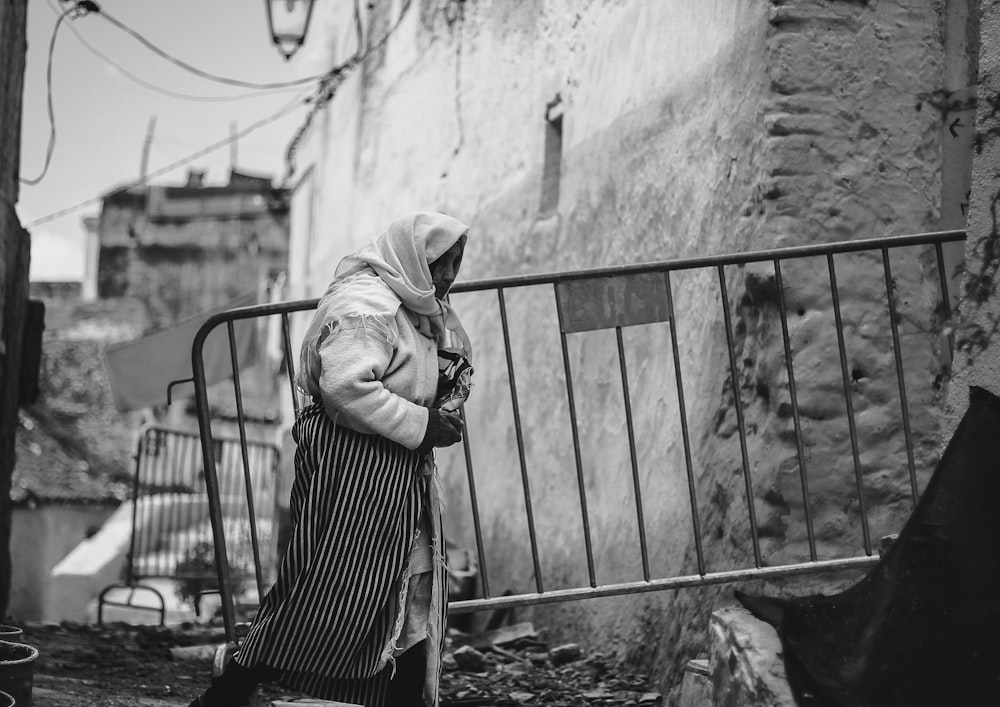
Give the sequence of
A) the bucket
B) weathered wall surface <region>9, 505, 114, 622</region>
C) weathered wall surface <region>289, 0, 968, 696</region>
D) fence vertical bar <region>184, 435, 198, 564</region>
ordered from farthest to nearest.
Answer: weathered wall surface <region>9, 505, 114, 622</region> → fence vertical bar <region>184, 435, 198, 564</region> → weathered wall surface <region>289, 0, 968, 696</region> → the bucket

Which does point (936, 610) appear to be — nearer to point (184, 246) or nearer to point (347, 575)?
point (347, 575)

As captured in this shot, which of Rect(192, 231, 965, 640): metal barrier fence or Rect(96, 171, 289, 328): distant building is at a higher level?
Rect(96, 171, 289, 328): distant building

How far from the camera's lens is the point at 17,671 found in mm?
3590

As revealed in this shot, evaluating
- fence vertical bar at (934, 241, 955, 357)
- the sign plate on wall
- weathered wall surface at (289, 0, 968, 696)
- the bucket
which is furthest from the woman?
fence vertical bar at (934, 241, 955, 357)

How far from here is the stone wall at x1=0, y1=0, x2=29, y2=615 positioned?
6492 millimetres

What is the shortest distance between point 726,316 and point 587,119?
2.82 metres

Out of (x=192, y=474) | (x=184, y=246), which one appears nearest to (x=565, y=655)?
(x=192, y=474)

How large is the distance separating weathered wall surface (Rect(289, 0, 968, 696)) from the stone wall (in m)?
2.86

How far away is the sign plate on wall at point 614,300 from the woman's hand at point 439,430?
0.92 m

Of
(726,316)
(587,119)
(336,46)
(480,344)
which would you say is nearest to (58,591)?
(336,46)

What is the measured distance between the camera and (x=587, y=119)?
21.8 feet

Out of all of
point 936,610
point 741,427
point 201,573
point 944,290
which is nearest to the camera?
point 936,610

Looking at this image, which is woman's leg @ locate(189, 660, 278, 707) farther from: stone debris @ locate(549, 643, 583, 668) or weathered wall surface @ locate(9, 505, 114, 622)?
weathered wall surface @ locate(9, 505, 114, 622)

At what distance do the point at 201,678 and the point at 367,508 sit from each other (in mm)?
2706
